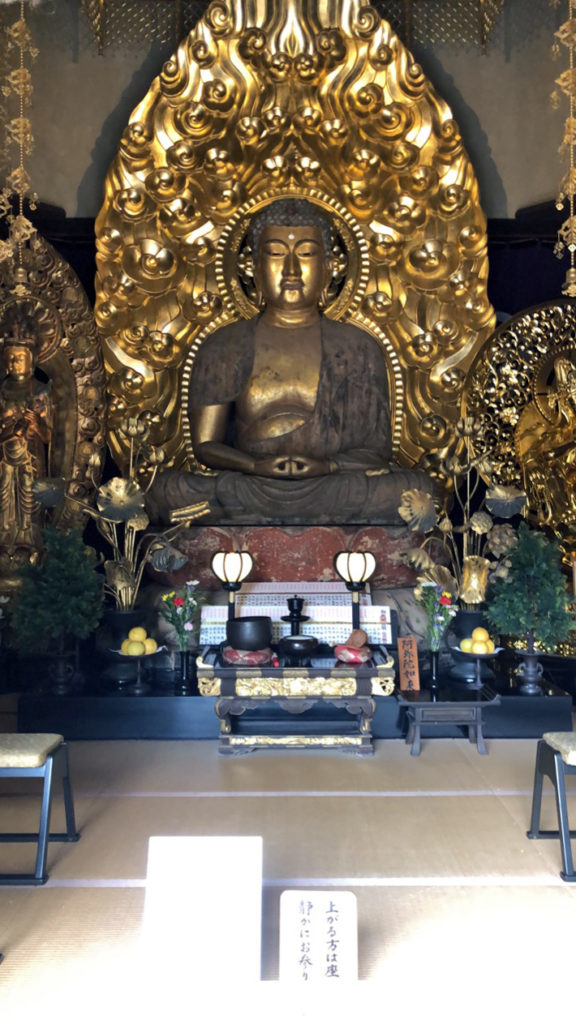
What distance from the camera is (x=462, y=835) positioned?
10.8ft

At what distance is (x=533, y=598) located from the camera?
486cm

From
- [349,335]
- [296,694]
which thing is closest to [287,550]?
[296,694]

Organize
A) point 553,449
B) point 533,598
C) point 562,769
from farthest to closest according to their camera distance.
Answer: point 553,449
point 533,598
point 562,769

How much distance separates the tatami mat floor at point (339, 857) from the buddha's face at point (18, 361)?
267 cm

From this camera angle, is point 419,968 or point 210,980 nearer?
point 210,980

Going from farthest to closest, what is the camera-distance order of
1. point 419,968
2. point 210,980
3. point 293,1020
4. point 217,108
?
point 217,108, point 419,968, point 210,980, point 293,1020

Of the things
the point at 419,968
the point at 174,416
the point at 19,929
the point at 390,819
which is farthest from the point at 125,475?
the point at 419,968

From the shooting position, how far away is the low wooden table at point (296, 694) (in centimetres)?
427

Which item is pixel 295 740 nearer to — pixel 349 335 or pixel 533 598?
pixel 533 598

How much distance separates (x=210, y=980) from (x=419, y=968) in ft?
1.73

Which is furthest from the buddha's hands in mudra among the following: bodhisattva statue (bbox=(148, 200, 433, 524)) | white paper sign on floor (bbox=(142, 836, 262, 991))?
white paper sign on floor (bbox=(142, 836, 262, 991))

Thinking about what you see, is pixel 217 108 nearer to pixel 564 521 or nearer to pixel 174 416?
pixel 174 416

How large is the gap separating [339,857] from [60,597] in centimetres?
223

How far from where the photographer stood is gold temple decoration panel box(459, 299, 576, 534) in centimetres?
603
